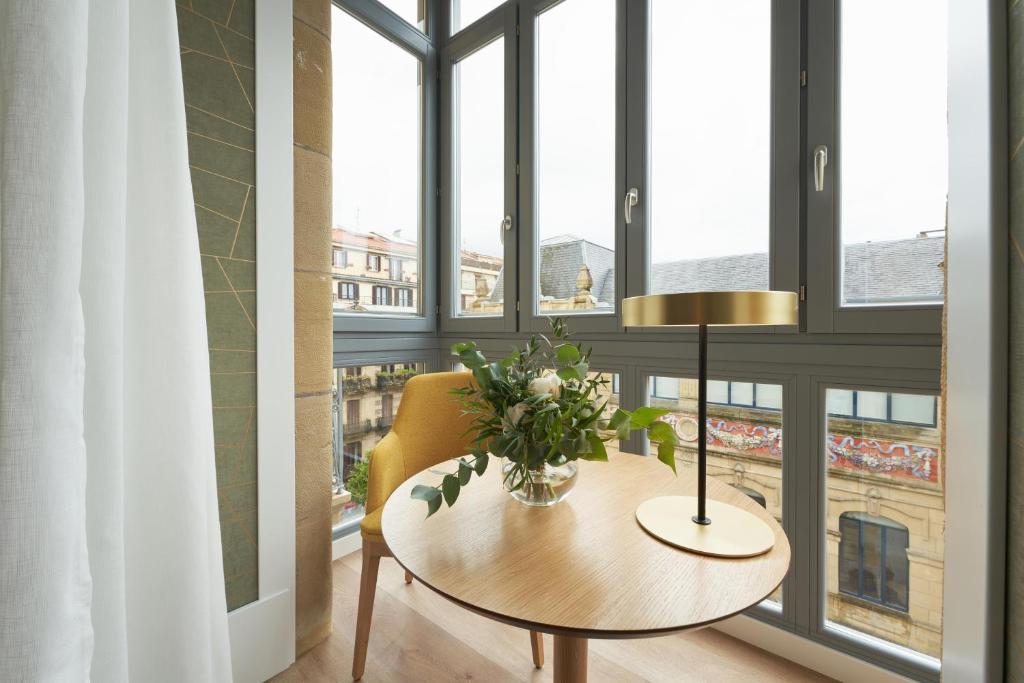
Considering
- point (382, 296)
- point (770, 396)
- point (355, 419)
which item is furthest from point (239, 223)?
point (770, 396)

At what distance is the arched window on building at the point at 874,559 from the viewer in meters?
1.32

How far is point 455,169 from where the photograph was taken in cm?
249

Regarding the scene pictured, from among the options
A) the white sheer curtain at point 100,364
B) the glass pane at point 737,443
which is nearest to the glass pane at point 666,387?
the glass pane at point 737,443

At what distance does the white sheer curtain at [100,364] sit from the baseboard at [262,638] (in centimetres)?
51

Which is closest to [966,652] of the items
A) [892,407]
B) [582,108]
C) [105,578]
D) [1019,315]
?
[1019,315]

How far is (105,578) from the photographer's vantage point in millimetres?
644

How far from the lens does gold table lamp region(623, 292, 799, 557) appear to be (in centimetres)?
74

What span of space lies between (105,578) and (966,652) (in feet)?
3.32

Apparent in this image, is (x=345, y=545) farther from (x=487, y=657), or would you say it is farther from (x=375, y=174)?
(x=375, y=174)

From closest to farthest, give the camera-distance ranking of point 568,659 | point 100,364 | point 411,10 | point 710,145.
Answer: point 100,364
point 568,659
point 710,145
point 411,10

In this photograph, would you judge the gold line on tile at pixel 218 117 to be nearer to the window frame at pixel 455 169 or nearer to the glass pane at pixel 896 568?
the window frame at pixel 455 169

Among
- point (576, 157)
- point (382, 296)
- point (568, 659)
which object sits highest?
point (576, 157)

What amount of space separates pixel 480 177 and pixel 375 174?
543mm

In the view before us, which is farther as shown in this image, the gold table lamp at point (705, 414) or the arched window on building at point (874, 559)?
the arched window on building at point (874, 559)
